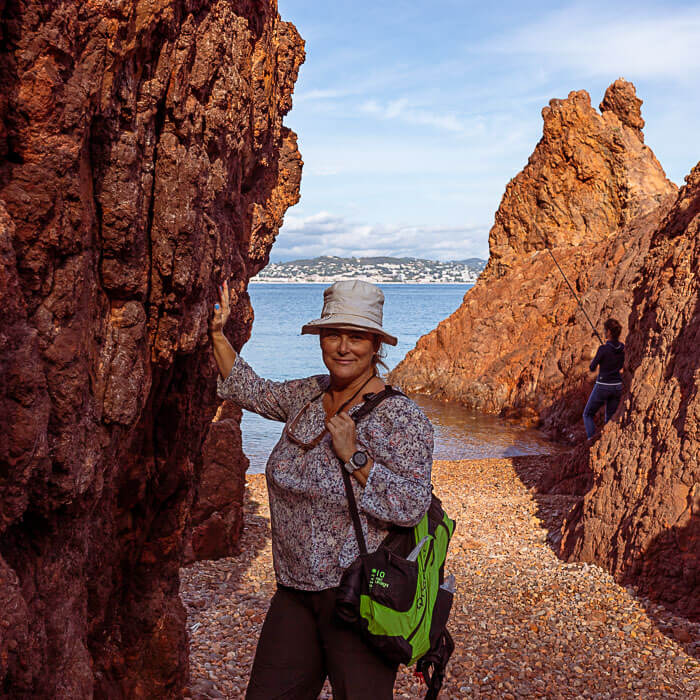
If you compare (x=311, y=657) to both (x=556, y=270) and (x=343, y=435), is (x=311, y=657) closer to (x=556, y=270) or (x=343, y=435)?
(x=343, y=435)

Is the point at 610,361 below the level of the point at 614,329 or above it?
below

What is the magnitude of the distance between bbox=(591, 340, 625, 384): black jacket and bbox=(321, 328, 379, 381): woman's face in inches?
326

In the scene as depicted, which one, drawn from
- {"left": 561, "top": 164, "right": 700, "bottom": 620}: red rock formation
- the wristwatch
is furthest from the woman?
{"left": 561, "top": 164, "right": 700, "bottom": 620}: red rock formation

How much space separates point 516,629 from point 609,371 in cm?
593

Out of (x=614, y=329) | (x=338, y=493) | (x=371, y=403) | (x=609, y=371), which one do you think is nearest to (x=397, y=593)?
(x=338, y=493)

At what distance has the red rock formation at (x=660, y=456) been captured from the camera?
5.91 m

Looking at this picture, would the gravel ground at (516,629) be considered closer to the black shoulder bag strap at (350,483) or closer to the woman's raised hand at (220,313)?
the woman's raised hand at (220,313)

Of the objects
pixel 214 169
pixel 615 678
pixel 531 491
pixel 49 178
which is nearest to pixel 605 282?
pixel 531 491

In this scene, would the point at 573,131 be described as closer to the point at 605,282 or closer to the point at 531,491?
the point at 605,282

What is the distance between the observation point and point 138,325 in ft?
9.59

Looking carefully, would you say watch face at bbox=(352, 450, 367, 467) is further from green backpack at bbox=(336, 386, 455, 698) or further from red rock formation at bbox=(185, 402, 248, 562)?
red rock formation at bbox=(185, 402, 248, 562)

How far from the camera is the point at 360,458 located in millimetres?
2547

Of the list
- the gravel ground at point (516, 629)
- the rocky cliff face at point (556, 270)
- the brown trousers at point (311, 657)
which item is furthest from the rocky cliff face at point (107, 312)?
the rocky cliff face at point (556, 270)

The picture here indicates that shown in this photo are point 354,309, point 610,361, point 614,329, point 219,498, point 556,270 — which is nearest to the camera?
point 354,309
